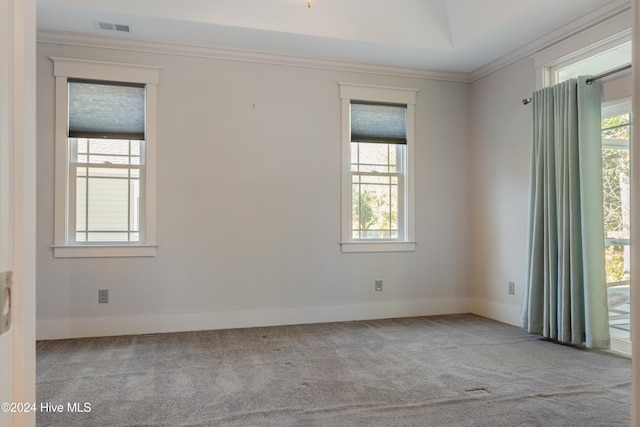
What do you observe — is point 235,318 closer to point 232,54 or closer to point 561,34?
point 232,54

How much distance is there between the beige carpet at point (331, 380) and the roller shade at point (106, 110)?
6.16ft

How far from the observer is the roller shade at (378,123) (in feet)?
16.0

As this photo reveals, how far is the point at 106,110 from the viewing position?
13.6 feet

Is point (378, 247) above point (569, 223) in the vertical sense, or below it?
below

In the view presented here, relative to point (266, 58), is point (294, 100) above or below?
below

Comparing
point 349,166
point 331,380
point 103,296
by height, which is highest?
point 349,166

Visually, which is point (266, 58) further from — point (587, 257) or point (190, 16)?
point (587, 257)

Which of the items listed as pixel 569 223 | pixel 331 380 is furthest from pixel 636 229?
pixel 569 223

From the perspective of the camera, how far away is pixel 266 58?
178 inches

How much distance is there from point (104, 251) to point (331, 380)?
2.47 metres

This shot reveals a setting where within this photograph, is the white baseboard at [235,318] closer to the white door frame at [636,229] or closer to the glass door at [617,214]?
the glass door at [617,214]
